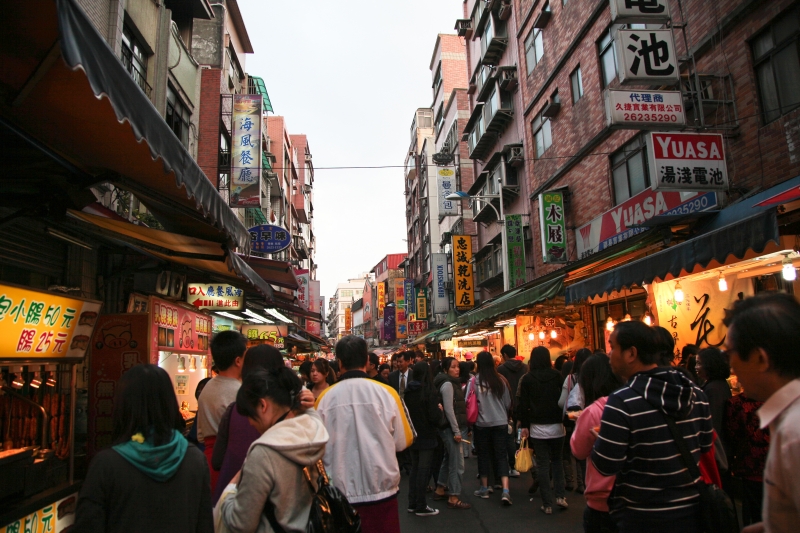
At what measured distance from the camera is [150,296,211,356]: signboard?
6.84m

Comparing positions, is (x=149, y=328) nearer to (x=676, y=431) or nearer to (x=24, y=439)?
(x=24, y=439)

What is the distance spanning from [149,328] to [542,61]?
1696 cm

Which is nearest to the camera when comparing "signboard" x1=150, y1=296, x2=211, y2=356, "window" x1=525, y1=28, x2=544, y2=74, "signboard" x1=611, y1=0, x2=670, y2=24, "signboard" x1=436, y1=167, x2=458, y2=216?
"signboard" x1=150, y1=296, x2=211, y2=356

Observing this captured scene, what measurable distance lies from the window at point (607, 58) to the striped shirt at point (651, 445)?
12.9 meters

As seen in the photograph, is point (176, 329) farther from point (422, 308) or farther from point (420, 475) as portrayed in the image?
point (422, 308)

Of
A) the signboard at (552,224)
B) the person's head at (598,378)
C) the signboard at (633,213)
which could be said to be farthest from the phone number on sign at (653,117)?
the signboard at (552,224)

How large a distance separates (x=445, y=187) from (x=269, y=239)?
16.6 meters

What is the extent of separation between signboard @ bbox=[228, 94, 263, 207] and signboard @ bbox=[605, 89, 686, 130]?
443 inches

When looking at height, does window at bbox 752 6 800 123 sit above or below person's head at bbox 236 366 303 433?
above

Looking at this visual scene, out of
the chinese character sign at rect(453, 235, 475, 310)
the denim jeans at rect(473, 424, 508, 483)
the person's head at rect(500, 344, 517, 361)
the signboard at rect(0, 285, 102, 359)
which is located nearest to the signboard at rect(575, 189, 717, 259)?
the person's head at rect(500, 344, 517, 361)

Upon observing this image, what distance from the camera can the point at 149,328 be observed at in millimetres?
6562

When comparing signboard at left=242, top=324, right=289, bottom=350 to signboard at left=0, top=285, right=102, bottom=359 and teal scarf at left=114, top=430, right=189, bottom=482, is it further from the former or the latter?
teal scarf at left=114, top=430, right=189, bottom=482

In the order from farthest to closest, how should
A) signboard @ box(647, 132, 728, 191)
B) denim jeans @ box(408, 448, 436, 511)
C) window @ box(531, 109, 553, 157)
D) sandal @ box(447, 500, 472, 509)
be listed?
window @ box(531, 109, 553, 157), signboard @ box(647, 132, 728, 191), sandal @ box(447, 500, 472, 509), denim jeans @ box(408, 448, 436, 511)

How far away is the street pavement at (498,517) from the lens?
20.5 ft
